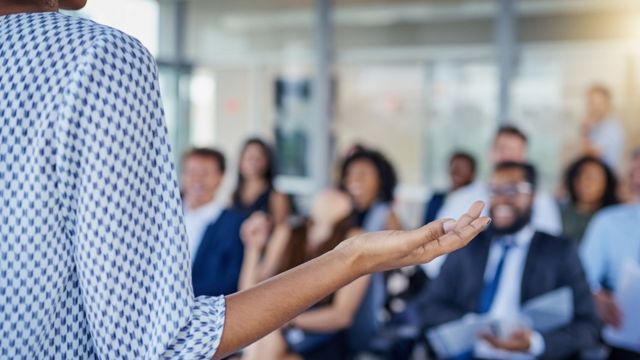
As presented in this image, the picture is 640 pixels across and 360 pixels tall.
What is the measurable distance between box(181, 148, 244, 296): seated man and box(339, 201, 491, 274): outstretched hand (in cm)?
365

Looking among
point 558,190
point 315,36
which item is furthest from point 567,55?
point 315,36

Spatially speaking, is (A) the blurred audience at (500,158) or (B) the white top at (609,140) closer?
(A) the blurred audience at (500,158)

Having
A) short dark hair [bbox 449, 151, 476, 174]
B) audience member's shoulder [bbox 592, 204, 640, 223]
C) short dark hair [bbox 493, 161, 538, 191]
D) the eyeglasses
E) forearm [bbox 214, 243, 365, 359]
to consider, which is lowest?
audience member's shoulder [bbox 592, 204, 640, 223]

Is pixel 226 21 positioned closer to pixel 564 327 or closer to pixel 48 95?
pixel 564 327

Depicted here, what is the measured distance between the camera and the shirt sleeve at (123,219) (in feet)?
3.35

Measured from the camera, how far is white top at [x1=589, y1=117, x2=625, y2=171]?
23.9 feet

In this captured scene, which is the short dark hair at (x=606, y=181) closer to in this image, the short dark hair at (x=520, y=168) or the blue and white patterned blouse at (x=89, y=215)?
the short dark hair at (x=520, y=168)

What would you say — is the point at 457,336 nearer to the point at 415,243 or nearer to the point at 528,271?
the point at 528,271

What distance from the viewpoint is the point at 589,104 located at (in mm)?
7504

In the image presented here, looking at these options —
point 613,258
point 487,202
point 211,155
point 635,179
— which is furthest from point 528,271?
point 211,155

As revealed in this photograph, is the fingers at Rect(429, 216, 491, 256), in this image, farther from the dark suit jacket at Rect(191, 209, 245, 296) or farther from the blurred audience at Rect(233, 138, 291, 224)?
the blurred audience at Rect(233, 138, 291, 224)

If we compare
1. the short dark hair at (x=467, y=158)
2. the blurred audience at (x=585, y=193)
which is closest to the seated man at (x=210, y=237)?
the blurred audience at (x=585, y=193)

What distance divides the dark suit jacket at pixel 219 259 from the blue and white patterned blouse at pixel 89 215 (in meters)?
3.75

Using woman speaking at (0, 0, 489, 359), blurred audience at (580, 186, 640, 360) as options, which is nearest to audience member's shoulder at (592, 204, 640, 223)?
blurred audience at (580, 186, 640, 360)
